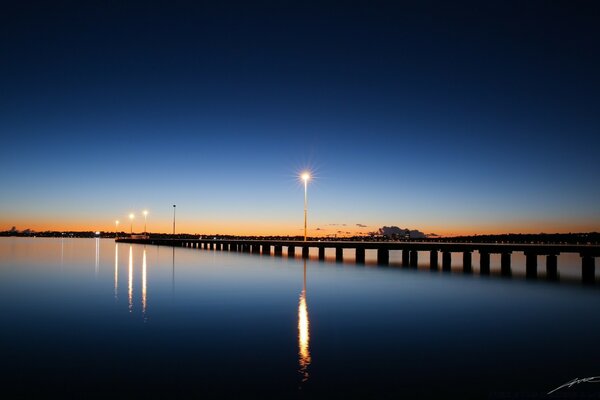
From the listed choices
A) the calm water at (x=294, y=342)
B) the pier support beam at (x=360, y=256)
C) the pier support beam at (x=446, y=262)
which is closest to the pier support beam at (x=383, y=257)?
the pier support beam at (x=360, y=256)

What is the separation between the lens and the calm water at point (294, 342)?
13.0 metres

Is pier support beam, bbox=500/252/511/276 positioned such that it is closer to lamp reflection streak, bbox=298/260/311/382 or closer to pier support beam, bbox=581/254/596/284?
pier support beam, bbox=581/254/596/284

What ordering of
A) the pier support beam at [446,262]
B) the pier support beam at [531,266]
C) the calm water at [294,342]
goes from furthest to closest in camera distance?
the pier support beam at [446,262] → the pier support beam at [531,266] → the calm water at [294,342]

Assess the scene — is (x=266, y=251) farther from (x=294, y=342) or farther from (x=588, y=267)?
(x=294, y=342)

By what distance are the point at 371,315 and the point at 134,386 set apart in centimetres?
1492

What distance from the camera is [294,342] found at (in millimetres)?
18422

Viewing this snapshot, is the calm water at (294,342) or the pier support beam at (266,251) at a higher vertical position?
the calm water at (294,342)

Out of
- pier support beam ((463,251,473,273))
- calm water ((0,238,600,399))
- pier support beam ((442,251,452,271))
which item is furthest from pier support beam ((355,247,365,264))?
calm water ((0,238,600,399))

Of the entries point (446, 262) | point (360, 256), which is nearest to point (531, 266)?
A: point (446, 262)

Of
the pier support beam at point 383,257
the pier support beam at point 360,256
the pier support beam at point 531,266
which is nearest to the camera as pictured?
the pier support beam at point 531,266

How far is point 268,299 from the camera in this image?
31109mm

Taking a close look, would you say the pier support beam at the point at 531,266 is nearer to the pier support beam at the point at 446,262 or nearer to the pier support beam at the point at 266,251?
the pier support beam at the point at 446,262

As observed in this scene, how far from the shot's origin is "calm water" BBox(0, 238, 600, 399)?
1299 centimetres

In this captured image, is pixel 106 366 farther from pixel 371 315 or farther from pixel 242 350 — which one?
pixel 371 315
